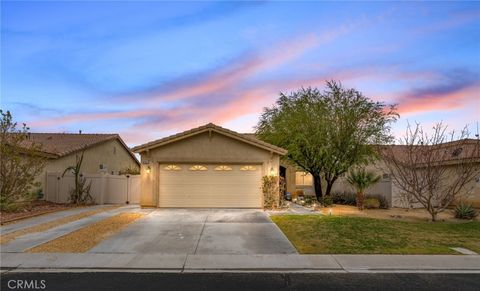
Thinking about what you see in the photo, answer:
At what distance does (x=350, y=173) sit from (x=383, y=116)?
406cm

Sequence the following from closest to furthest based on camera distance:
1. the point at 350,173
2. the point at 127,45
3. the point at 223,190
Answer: the point at 127,45, the point at 223,190, the point at 350,173

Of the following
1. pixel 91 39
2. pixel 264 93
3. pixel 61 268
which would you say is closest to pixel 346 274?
pixel 61 268

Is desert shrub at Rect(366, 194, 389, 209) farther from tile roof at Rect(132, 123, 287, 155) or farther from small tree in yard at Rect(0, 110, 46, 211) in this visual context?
small tree in yard at Rect(0, 110, 46, 211)

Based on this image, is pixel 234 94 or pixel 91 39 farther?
pixel 234 94

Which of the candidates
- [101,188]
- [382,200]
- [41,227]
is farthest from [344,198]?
[41,227]

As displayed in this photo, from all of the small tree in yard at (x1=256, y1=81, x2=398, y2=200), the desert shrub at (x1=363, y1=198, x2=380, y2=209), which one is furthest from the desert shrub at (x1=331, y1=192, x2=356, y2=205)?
the desert shrub at (x1=363, y1=198, x2=380, y2=209)

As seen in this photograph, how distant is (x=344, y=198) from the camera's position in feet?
80.2

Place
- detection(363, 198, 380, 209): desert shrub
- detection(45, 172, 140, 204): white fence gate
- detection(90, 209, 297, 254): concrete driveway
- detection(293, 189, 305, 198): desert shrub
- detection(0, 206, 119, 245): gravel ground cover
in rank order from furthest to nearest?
detection(293, 189, 305, 198): desert shrub < detection(45, 172, 140, 204): white fence gate < detection(363, 198, 380, 209): desert shrub < detection(0, 206, 119, 245): gravel ground cover < detection(90, 209, 297, 254): concrete driveway

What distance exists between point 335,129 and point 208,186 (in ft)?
26.3

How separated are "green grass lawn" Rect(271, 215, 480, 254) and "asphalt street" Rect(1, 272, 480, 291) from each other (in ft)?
7.08

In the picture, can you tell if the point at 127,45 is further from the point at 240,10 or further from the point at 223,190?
the point at 223,190

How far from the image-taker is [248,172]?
784 inches

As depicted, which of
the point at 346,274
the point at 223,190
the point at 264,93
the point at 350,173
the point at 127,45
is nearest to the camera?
the point at 346,274

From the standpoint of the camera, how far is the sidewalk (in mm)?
8656
